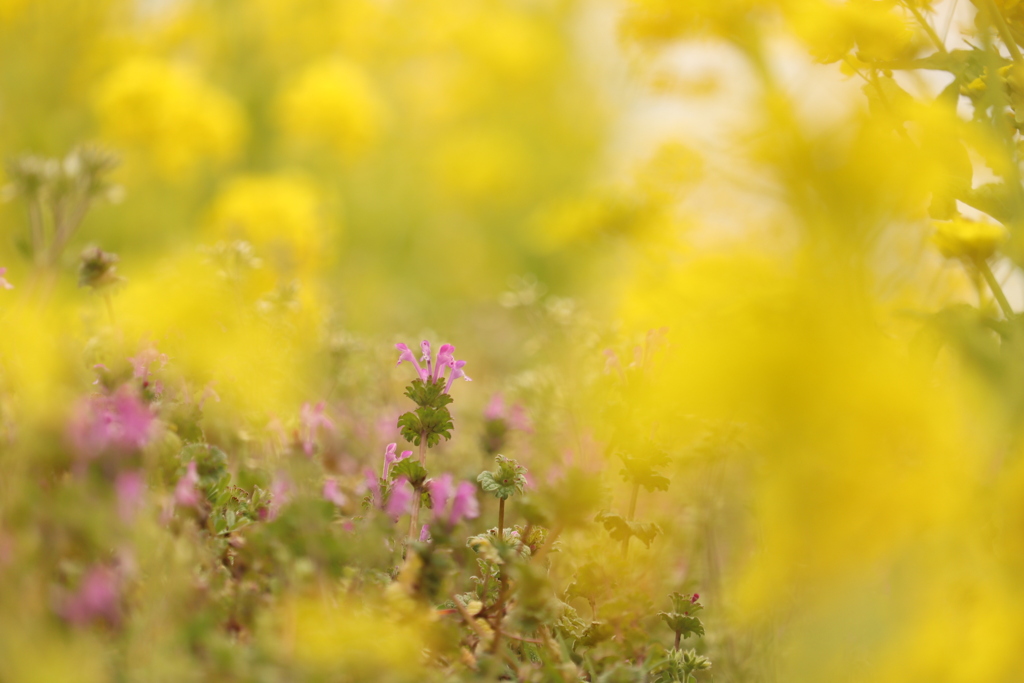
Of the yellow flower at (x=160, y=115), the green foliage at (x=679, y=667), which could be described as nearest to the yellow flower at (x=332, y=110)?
Answer: the yellow flower at (x=160, y=115)

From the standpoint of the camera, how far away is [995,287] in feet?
2.83

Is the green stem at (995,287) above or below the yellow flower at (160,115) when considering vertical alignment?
below

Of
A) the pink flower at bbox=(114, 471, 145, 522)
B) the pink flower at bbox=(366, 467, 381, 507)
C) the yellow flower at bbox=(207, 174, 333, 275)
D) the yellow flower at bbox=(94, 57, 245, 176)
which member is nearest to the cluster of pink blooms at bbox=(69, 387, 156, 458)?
the pink flower at bbox=(114, 471, 145, 522)

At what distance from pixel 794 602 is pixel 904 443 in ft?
1.46

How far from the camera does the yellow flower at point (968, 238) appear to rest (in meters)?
0.88

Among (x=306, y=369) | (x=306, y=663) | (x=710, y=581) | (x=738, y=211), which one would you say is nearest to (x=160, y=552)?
(x=306, y=663)

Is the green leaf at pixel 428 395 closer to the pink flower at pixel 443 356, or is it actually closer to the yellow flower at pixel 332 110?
the pink flower at pixel 443 356

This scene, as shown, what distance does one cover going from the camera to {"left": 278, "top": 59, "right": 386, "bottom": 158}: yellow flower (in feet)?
9.80

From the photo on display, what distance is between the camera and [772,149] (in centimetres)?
62

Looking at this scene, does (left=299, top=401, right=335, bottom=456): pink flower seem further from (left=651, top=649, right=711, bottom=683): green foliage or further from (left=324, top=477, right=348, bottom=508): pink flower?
(left=651, top=649, right=711, bottom=683): green foliage

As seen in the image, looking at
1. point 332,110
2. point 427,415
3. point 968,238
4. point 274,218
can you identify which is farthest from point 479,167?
point 427,415

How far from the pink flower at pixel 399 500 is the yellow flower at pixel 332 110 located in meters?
2.54

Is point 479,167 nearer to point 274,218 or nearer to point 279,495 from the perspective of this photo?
point 274,218

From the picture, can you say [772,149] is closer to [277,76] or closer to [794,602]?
[794,602]
